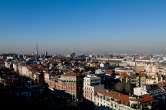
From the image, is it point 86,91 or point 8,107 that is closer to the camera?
point 8,107

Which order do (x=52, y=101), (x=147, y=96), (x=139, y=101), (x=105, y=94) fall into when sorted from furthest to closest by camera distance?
(x=52, y=101) < (x=105, y=94) < (x=147, y=96) < (x=139, y=101)

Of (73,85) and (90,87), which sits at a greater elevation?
(90,87)

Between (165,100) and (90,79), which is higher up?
(90,79)

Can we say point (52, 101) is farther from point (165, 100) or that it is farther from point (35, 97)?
point (165, 100)

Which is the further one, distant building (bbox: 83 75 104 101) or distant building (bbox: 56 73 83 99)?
distant building (bbox: 56 73 83 99)

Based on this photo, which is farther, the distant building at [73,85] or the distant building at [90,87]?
the distant building at [73,85]

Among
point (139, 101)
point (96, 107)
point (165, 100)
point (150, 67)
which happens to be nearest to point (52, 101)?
point (96, 107)

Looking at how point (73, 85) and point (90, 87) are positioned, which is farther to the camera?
point (73, 85)

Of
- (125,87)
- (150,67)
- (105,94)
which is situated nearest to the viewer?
(105,94)

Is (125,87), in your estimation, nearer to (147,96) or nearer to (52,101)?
(147,96)
